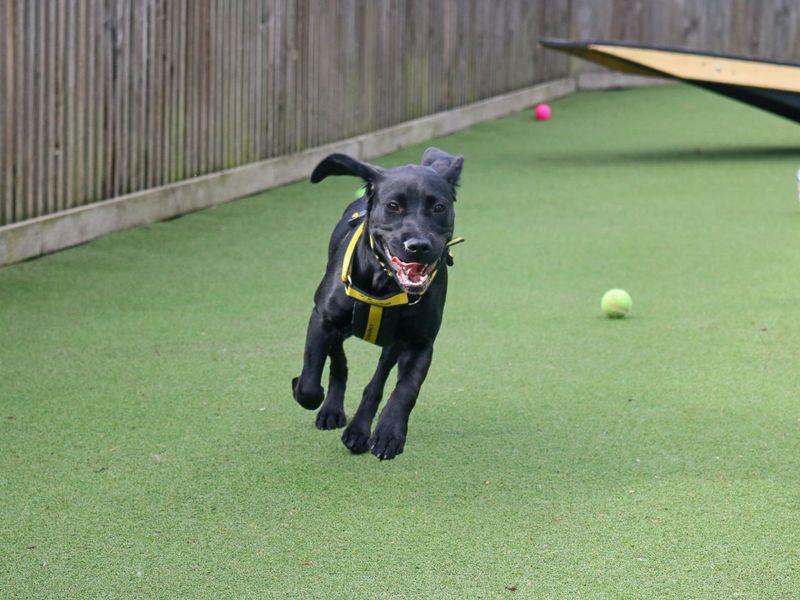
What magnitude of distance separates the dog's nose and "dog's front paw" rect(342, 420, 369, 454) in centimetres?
83

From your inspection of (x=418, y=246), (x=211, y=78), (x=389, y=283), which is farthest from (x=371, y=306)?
(x=211, y=78)

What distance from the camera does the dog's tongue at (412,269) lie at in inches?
154

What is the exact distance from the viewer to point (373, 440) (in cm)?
419

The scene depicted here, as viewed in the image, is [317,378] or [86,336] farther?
[86,336]

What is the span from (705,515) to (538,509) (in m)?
0.48

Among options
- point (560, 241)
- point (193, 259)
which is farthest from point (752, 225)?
point (193, 259)

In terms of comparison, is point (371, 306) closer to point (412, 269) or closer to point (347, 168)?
point (412, 269)

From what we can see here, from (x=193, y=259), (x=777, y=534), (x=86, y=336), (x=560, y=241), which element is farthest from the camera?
(x=560, y=241)

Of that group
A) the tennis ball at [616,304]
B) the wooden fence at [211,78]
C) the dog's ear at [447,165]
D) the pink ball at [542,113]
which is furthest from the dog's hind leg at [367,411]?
Result: the pink ball at [542,113]

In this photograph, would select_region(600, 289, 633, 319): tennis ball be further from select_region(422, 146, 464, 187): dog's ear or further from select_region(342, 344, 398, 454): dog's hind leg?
select_region(422, 146, 464, 187): dog's ear

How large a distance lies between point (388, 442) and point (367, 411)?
1.25ft

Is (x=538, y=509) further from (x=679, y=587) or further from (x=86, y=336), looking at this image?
(x=86, y=336)

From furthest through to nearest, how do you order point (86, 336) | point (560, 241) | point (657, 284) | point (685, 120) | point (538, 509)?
point (685, 120) < point (560, 241) < point (657, 284) < point (86, 336) < point (538, 509)

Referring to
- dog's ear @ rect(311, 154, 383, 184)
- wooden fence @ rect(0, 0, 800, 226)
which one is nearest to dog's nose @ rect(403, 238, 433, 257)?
dog's ear @ rect(311, 154, 383, 184)
